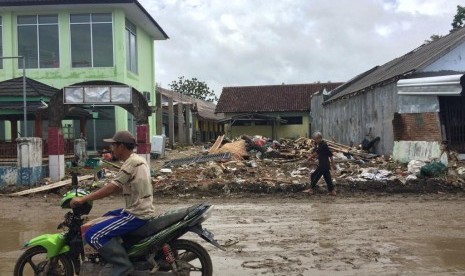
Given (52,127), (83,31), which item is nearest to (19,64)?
(83,31)

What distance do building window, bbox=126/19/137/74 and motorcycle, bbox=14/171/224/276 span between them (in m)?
24.2

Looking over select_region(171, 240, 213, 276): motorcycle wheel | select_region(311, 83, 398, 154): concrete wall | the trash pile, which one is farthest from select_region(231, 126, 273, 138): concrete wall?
select_region(171, 240, 213, 276): motorcycle wheel

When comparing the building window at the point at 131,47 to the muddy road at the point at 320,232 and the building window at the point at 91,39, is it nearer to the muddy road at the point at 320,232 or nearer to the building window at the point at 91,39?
the building window at the point at 91,39

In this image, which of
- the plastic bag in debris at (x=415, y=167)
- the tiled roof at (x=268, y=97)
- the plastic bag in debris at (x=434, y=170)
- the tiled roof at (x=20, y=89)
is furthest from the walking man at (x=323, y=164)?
the tiled roof at (x=268, y=97)

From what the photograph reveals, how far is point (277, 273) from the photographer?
6.30 metres

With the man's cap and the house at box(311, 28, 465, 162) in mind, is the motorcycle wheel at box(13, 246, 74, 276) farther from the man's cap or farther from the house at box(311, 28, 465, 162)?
the house at box(311, 28, 465, 162)

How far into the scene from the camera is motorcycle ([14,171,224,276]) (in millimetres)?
5328

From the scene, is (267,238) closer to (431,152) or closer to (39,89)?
(431,152)

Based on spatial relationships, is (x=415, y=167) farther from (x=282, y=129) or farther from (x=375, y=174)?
(x=282, y=129)

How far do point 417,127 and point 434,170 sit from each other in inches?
180

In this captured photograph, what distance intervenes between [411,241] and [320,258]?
1862mm

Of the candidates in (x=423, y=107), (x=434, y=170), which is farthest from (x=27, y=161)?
(x=423, y=107)

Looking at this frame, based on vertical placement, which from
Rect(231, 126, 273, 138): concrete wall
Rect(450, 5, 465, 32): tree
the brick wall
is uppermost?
Rect(450, 5, 465, 32): tree

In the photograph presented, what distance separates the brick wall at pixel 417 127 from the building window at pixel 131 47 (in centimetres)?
1565
